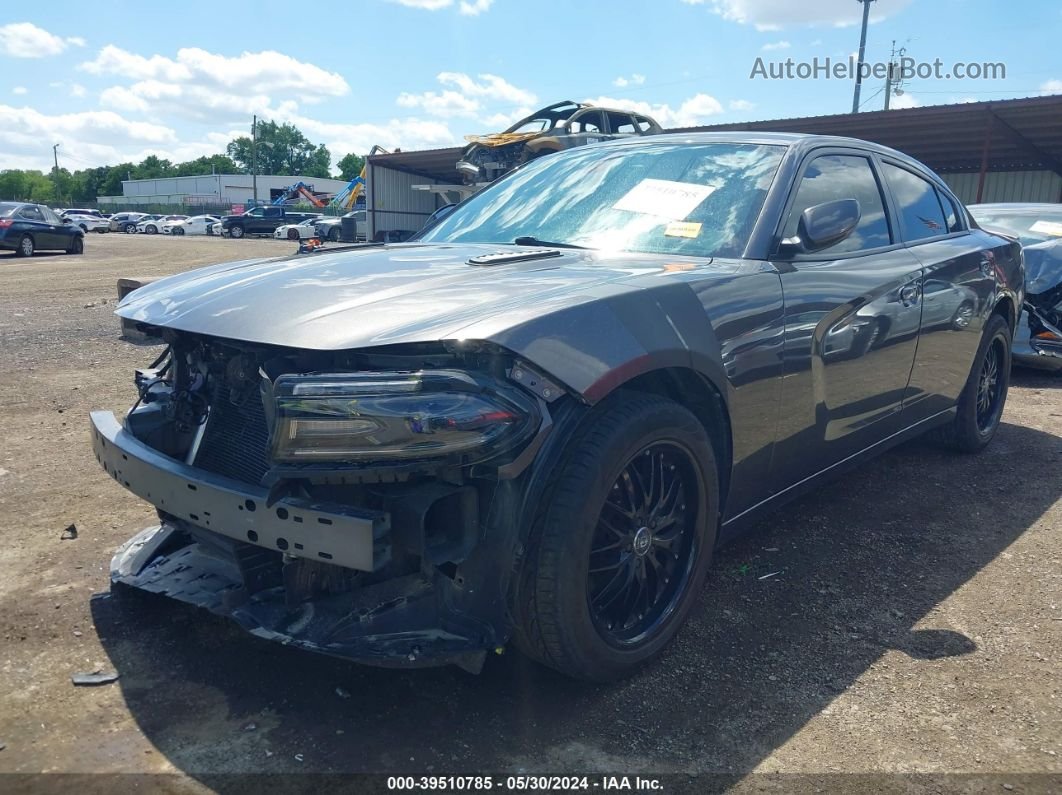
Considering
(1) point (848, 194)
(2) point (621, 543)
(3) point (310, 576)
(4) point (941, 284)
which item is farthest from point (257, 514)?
(4) point (941, 284)

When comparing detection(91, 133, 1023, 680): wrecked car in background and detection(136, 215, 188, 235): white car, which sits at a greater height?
detection(136, 215, 188, 235): white car

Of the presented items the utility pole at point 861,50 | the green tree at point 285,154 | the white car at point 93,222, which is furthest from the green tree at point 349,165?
the utility pole at point 861,50

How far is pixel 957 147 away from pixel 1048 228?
1255 cm

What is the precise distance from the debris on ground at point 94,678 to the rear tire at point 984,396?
4.19 meters

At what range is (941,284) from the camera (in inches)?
154

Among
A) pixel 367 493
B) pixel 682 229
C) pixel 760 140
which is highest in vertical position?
pixel 760 140

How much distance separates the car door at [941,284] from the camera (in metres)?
3.87

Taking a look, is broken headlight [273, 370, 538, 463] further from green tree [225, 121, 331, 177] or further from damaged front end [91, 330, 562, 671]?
green tree [225, 121, 331, 177]

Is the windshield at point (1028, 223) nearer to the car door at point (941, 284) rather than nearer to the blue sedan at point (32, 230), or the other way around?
the car door at point (941, 284)

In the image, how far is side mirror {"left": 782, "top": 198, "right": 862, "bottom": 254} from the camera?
2.91 meters

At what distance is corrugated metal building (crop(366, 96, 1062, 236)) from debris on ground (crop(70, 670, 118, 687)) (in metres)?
13.3

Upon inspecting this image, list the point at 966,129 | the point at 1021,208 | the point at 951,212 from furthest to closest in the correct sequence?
the point at 966,129, the point at 1021,208, the point at 951,212

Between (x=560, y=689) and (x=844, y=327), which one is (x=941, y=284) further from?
(x=560, y=689)

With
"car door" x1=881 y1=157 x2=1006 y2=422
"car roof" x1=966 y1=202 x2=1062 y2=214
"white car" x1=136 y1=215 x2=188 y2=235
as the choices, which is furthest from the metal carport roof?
"white car" x1=136 y1=215 x2=188 y2=235
